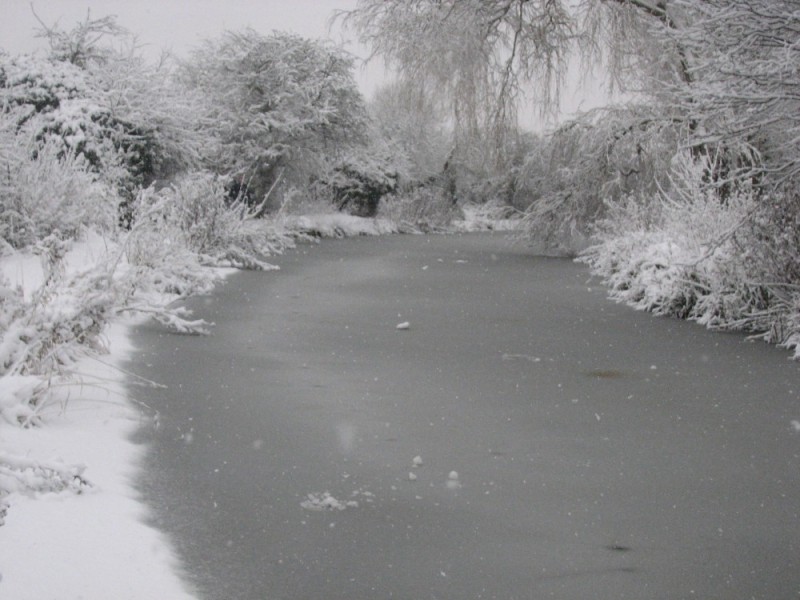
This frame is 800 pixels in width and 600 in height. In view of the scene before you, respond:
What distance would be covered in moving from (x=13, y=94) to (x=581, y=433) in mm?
14314

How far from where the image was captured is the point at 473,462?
4.57 metres

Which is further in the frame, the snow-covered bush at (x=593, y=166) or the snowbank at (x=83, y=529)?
the snow-covered bush at (x=593, y=166)

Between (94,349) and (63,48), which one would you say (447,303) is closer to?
(94,349)

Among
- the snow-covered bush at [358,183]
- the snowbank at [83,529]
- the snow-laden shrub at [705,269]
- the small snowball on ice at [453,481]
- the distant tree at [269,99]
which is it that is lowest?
the small snowball on ice at [453,481]

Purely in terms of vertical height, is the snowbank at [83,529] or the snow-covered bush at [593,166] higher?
the snow-covered bush at [593,166]

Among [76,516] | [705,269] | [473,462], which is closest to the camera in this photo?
[76,516]

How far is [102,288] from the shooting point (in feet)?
19.2

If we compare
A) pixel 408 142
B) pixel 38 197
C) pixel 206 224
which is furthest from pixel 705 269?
pixel 408 142

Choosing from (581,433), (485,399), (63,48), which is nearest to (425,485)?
(581,433)

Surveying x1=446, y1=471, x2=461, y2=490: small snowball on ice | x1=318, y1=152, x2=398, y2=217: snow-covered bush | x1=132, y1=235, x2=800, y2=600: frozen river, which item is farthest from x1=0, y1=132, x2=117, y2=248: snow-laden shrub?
x1=318, y1=152, x2=398, y2=217: snow-covered bush

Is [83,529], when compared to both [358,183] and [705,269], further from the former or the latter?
[358,183]

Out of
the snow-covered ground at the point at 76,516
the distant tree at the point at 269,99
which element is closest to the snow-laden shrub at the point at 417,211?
the distant tree at the point at 269,99

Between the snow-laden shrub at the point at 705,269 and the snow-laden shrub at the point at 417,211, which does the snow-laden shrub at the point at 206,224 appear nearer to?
the snow-laden shrub at the point at 705,269

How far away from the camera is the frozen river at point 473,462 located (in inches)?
129
